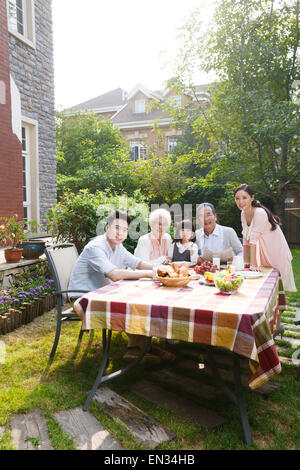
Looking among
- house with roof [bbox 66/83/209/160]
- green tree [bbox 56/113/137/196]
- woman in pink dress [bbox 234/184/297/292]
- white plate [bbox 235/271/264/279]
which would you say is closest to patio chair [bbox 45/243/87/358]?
white plate [bbox 235/271/264/279]

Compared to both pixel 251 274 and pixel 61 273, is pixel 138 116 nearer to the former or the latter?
pixel 61 273

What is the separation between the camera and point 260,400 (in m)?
2.71

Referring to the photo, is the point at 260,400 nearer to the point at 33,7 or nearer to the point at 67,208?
the point at 67,208

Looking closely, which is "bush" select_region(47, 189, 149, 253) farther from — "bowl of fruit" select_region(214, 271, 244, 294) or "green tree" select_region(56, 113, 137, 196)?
"green tree" select_region(56, 113, 137, 196)

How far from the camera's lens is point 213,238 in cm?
433

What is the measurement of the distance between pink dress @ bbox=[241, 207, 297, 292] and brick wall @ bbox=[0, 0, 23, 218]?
4.96 metres

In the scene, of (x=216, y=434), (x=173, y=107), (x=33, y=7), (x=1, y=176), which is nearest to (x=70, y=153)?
(x=173, y=107)

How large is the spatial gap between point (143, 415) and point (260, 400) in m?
0.94

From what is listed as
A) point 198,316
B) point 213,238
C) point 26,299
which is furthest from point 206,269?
point 26,299

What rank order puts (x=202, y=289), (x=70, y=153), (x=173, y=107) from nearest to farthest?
(x=202, y=289)
(x=173, y=107)
(x=70, y=153)

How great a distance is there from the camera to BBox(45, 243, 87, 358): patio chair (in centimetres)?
336

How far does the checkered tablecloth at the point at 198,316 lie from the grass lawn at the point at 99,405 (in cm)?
48

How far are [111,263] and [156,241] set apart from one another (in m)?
1.10

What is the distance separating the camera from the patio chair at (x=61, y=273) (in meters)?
3.36
